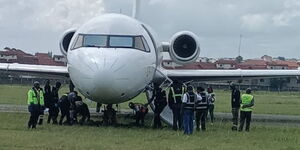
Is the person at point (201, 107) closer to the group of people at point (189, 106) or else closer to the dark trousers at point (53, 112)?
the group of people at point (189, 106)

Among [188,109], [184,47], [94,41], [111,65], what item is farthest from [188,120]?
[184,47]

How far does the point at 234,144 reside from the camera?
52.2ft

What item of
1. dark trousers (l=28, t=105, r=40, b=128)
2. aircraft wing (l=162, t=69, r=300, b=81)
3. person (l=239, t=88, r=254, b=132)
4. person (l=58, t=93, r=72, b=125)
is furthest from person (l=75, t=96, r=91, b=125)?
aircraft wing (l=162, t=69, r=300, b=81)

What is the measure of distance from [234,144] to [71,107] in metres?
7.39

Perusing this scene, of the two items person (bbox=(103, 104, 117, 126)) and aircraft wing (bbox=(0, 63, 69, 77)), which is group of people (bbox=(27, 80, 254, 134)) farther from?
aircraft wing (bbox=(0, 63, 69, 77))

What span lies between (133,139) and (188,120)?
341 cm

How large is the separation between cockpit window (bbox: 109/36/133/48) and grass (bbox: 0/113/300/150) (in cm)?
272

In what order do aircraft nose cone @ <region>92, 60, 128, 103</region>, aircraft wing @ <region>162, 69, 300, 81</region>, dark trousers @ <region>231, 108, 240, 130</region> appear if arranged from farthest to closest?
aircraft wing @ <region>162, 69, 300, 81</region>
dark trousers @ <region>231, 108, 240, 130</region>
aircraft nose cone @ <region>92, 60, 128, 103</region>

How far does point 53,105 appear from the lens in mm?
21781

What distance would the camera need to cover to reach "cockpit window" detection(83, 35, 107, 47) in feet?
63.1

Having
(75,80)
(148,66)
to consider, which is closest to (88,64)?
(75,80)

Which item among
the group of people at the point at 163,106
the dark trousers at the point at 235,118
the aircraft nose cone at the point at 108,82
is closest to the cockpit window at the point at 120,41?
the aircraft nose cone at the point at 108,82

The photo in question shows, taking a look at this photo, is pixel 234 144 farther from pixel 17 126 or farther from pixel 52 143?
pixel 17 126

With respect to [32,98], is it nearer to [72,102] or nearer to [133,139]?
[72,102]
